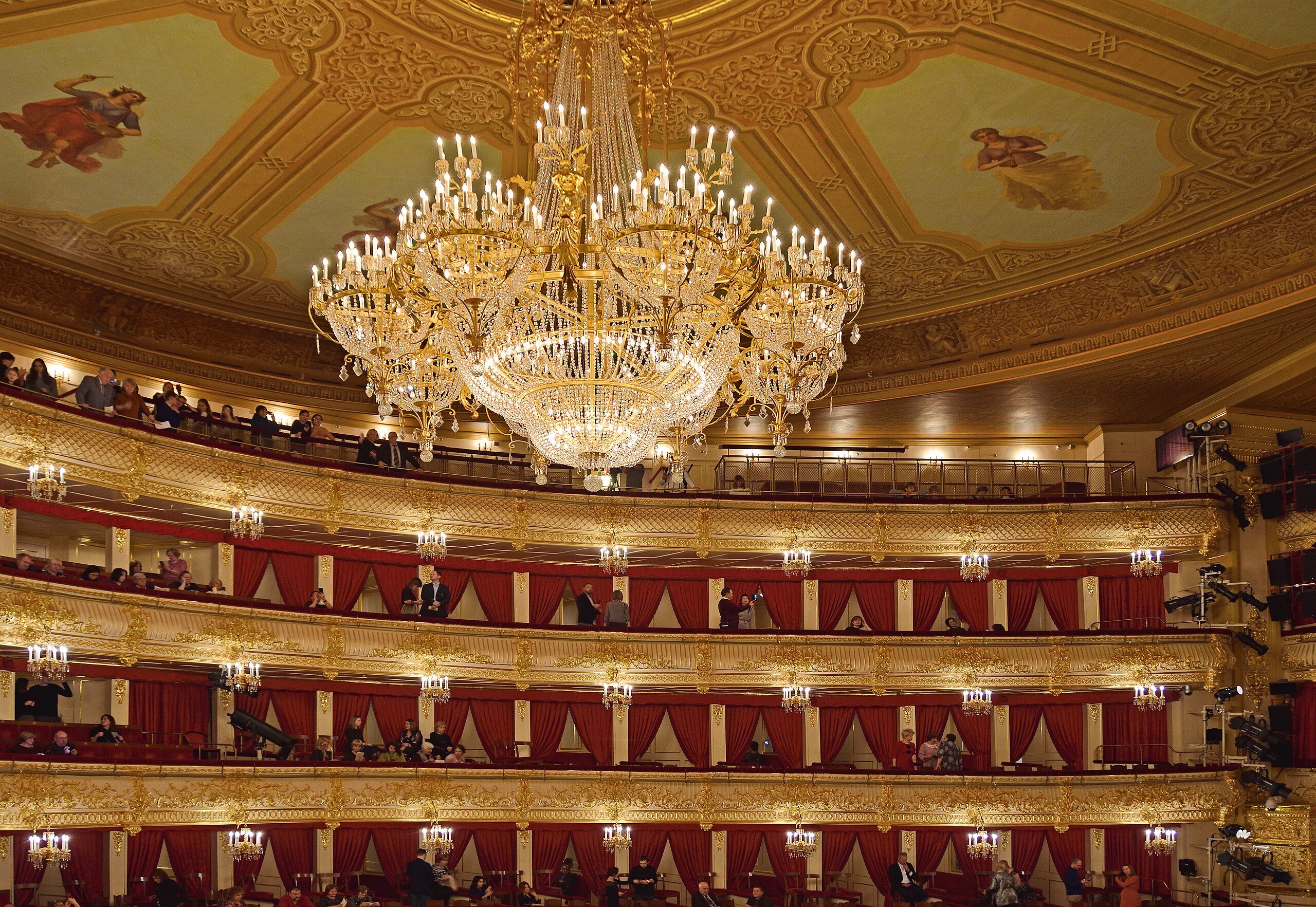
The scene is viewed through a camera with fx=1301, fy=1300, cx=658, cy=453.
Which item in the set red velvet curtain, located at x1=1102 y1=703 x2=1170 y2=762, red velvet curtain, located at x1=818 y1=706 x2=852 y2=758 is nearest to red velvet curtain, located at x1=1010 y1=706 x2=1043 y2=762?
red velvet curtain, located at x1=1102 y1=703 x2=1170 y2=762

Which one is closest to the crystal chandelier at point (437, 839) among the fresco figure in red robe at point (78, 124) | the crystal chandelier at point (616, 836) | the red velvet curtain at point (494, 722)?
the red velvet curtain at point (494, 722)

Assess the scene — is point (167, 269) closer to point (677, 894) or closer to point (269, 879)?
point (269, 879)

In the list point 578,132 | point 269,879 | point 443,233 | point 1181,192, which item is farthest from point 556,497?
A: point 443,233

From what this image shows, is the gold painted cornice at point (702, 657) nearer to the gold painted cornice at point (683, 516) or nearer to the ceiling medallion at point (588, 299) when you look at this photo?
the gold painted cornice at point (683, 516)

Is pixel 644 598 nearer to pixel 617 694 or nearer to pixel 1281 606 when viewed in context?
pixel 617 694

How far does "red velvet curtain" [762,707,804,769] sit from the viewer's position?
2598 cm

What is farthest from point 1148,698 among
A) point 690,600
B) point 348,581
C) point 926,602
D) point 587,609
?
point 348,581

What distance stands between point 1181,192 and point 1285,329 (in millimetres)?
4227

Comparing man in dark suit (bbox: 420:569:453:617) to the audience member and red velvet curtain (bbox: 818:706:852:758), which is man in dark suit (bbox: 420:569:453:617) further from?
red velvet curtain (bbox: 818:706:852:758)

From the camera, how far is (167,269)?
21.1 metres

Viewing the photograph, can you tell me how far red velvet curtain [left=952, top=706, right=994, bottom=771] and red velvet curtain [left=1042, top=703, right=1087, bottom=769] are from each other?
25.8 inches

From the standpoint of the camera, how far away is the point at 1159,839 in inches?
953

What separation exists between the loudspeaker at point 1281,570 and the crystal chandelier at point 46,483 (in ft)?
67.4

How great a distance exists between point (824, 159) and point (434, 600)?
10781 mm
